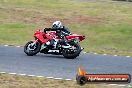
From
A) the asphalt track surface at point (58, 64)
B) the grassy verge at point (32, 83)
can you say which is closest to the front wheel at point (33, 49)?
the asphalt track surface at point (58, 64)

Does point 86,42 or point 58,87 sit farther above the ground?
point 58,87

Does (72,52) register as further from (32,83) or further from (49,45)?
(32,83)

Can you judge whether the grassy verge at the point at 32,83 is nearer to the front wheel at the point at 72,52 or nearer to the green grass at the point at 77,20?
the front wheel at the point at 72,52

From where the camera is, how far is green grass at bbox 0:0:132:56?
2569 cm

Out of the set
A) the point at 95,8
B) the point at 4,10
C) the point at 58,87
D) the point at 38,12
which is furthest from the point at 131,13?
the point at 58,87

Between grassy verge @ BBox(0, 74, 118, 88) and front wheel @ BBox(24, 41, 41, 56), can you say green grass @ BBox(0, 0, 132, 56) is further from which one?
grassy verge @ BBox(0, 74, 118, 88)

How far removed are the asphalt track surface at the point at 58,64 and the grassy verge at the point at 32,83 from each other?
2.81ft

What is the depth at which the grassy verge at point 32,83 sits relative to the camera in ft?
41.7

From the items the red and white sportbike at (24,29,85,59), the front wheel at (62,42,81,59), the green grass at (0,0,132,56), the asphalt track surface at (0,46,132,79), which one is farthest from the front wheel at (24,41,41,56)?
the green grass at (0,0,132,56)

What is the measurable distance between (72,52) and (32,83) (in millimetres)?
4904

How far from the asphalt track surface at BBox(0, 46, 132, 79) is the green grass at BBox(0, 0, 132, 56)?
8.89 ft

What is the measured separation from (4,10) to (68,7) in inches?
202

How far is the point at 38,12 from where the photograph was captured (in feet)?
114

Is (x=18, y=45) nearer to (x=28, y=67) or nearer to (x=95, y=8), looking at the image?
(x=28, y=67)
